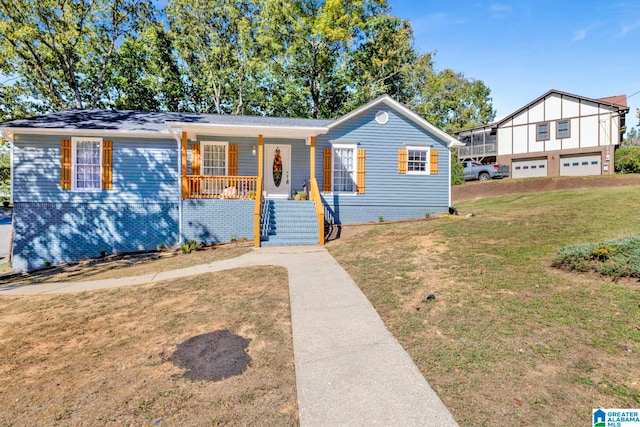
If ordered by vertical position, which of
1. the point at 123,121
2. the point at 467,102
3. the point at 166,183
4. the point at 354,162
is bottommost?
the point at 166,183

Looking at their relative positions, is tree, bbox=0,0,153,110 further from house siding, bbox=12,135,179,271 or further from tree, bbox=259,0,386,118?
house siding, bbox=12,135,179,271

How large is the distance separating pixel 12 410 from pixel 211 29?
2782 cm

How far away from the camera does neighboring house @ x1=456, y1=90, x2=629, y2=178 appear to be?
25.1 m

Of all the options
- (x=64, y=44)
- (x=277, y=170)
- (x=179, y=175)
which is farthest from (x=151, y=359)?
(x=64, y=44)

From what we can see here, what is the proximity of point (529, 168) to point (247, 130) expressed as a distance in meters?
26.9

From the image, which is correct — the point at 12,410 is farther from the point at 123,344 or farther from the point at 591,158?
the point at 591,158

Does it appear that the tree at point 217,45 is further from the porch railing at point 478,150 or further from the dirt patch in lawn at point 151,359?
the dirt patch in lawn at point 151,359

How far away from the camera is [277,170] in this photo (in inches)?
566

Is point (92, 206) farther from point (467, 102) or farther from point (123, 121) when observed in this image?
point (467, 102)

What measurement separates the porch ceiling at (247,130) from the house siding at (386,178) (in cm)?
134

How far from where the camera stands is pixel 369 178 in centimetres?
1427

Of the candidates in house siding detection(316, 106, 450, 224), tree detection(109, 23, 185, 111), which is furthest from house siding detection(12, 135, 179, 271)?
tree detection(109, 23, 185, 111)

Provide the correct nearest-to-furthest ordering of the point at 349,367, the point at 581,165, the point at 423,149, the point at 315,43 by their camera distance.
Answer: the point at 349,367 < the point at 423,149 < the point at 315,43 < the point at 581,165

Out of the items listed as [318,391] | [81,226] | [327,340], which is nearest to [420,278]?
[327,340]
